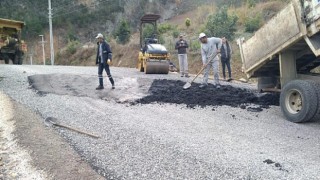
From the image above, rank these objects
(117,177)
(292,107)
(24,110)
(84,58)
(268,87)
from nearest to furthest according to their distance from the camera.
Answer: (117,177) → (292,107) → (24,110) → (268,87) → (84,58)

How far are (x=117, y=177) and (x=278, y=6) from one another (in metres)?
18.3

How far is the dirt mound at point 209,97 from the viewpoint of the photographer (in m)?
8.21

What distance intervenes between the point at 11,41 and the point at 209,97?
1423cm

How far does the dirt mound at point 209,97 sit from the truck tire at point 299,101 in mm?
1056

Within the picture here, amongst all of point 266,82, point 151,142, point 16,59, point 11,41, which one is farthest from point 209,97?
point 16,59

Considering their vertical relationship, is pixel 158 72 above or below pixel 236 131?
above

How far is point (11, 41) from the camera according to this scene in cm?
1939

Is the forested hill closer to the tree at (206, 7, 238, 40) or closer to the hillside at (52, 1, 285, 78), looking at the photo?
the hillside at (52, 1, 285, 78)

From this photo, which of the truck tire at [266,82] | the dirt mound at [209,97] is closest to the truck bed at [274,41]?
the truck tire at [266,82]

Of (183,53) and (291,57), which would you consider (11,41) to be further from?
(291,57)

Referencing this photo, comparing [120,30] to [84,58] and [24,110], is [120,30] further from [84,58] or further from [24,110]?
[24,110]

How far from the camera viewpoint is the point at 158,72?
14.9m

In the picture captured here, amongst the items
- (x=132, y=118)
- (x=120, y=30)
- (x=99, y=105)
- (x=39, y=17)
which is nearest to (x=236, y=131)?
(x=132, y=118)

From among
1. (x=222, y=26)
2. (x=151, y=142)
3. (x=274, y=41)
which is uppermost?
(x=222, y=26)
